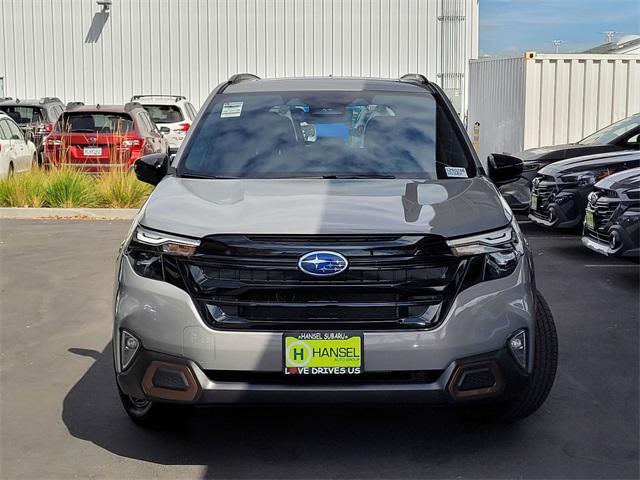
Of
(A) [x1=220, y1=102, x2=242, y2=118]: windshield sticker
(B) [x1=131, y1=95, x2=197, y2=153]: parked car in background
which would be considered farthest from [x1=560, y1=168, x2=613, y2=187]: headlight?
(B) [x1=131, y1=95, x2=197, y2=153]: parked car in background

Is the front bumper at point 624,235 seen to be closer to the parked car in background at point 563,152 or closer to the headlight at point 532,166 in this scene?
the parked car in background at point 563,152

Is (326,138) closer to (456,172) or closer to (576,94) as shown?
(456,172)

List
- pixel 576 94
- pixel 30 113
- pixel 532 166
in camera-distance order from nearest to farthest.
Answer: pixel 532 166, pixel 576 94, pixel 30 113

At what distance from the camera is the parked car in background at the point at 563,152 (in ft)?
43.6

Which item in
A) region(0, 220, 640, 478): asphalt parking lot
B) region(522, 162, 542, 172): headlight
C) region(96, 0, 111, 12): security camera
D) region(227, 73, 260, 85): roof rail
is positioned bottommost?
region(0, 220, 640, 478): asphalt parking lot

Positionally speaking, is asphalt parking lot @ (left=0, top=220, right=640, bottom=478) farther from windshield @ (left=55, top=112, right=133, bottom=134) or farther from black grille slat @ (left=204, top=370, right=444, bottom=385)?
windshield @ (left=55, top=112, right=133, bottom=134)

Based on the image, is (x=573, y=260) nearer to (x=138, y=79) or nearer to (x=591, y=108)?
(x=591, y=108)

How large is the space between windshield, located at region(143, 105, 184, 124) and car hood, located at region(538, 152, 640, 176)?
1255cm

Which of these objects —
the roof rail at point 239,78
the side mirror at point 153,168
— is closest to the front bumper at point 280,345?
the side mirror at point 153,168

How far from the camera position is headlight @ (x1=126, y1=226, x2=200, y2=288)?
4316 millimetres

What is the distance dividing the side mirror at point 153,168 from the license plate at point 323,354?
1982 millimetres

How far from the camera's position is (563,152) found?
45.0ft

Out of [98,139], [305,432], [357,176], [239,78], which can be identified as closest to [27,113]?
[98,139]

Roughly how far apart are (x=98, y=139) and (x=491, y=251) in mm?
12897
